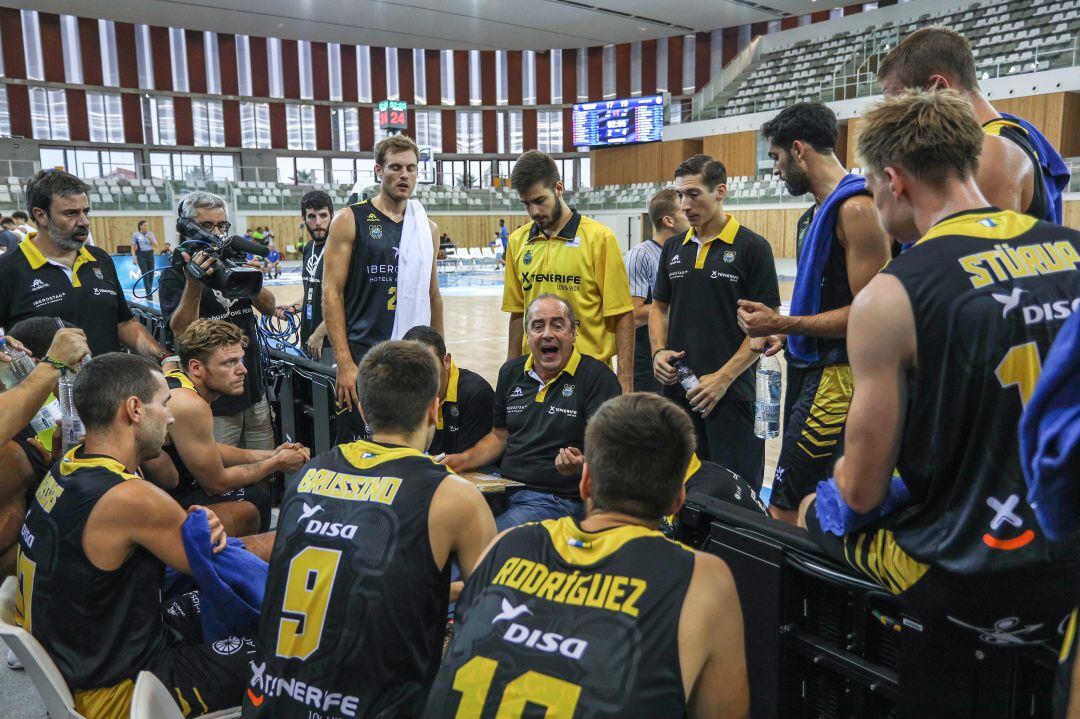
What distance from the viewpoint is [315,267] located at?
5730 millimetres

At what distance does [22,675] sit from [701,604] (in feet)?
9.38

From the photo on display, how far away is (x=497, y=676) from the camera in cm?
134

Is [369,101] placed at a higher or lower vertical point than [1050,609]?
higher

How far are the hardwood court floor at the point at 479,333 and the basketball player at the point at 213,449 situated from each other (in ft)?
10.5

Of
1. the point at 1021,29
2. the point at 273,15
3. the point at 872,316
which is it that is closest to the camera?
the point at 872,316

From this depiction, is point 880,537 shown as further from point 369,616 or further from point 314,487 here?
point 314,487

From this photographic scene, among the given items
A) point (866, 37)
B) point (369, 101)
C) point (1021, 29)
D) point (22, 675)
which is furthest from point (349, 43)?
point (22, 675)

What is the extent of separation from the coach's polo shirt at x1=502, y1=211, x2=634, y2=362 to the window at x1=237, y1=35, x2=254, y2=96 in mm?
28616

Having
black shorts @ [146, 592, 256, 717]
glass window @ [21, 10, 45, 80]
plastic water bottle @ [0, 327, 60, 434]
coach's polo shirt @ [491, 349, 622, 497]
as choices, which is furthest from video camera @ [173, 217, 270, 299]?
glass window @ [21, 10, 45, 80]

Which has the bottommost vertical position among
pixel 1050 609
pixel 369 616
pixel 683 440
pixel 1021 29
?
pixel 369 616

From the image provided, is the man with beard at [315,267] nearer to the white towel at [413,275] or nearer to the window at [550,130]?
the white towel at [413,275]

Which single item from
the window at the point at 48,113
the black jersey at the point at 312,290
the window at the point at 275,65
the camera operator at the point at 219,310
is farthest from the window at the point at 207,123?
the camera operator at the point at 219,310

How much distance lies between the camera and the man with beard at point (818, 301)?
2520 millimetres

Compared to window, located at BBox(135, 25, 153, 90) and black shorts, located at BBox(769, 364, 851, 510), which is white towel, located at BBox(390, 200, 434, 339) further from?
window, located at BBox(135, 25, 153, 90)
